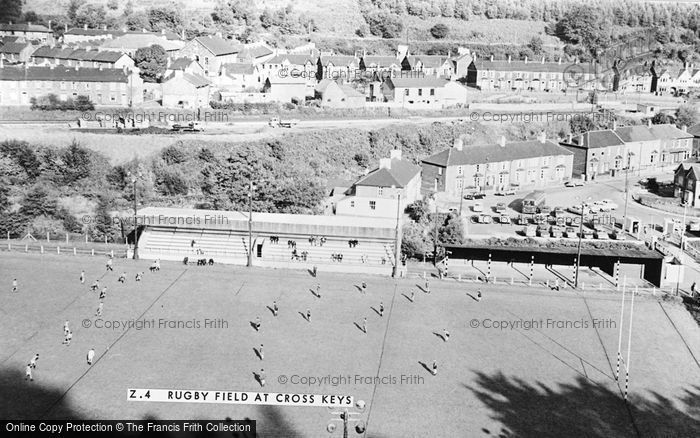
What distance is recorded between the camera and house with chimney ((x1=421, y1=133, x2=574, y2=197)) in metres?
45.3

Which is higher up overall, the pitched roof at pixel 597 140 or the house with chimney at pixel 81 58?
the house with chimney at pixel 81 58


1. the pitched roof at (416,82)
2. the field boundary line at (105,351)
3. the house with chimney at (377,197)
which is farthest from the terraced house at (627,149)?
the field boundary line at (105,351)

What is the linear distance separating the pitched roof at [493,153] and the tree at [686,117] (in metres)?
19.5

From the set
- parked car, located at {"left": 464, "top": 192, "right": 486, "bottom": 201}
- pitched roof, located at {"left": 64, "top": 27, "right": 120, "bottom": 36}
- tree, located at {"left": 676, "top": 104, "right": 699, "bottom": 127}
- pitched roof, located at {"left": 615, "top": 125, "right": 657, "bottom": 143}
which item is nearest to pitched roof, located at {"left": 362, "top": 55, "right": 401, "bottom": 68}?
pitched roof, located at {"left": 64, "top": 27, "right": 120, "bottom": 36}

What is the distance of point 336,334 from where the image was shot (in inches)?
973

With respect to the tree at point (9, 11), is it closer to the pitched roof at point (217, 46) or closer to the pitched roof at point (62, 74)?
the pitched roof at point (217, 46)

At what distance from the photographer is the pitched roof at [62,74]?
51.0m

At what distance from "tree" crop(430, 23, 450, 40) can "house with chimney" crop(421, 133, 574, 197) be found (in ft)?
151

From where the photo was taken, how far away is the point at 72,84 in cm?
5184

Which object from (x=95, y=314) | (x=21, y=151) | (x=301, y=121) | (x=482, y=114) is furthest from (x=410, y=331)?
(x=482, y=114)

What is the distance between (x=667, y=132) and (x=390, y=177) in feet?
97.4

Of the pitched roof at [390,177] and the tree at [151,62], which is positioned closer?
the pitched roof at [390,177]

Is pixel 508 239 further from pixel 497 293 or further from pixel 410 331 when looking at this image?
pixel 410 331

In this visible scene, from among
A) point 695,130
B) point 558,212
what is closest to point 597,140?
point 695,130
